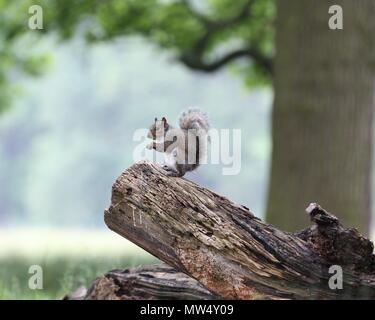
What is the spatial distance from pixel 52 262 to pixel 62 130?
17868mm

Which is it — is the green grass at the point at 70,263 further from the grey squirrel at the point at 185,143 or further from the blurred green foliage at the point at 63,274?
the grey squirrel at the point at 185,143

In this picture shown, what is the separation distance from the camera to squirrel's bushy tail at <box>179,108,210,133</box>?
3051 mm

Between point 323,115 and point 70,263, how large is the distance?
4829mm

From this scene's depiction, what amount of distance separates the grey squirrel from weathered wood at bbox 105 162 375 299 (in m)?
0.13

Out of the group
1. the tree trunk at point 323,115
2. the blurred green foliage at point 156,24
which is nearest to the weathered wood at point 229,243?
the tree trunk at point 323,115

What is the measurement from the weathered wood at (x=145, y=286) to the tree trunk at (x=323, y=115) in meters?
4.97

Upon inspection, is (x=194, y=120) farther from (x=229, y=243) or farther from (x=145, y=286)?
(x=145, y=286)

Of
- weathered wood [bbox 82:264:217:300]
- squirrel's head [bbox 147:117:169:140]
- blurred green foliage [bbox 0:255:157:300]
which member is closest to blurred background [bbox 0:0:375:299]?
blurred green foliage [bbox 0:255:157:300]

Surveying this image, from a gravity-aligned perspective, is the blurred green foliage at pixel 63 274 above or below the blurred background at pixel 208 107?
below

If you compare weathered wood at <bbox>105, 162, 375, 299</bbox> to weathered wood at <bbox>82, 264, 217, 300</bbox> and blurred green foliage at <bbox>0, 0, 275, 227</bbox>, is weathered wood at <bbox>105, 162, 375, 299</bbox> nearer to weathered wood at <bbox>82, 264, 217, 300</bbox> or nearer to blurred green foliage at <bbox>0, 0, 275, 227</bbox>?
weathered wood at <bbox>82, 264, 217, 300</bbox>

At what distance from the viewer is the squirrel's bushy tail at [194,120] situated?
3.05 meters

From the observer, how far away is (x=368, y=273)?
288cm
